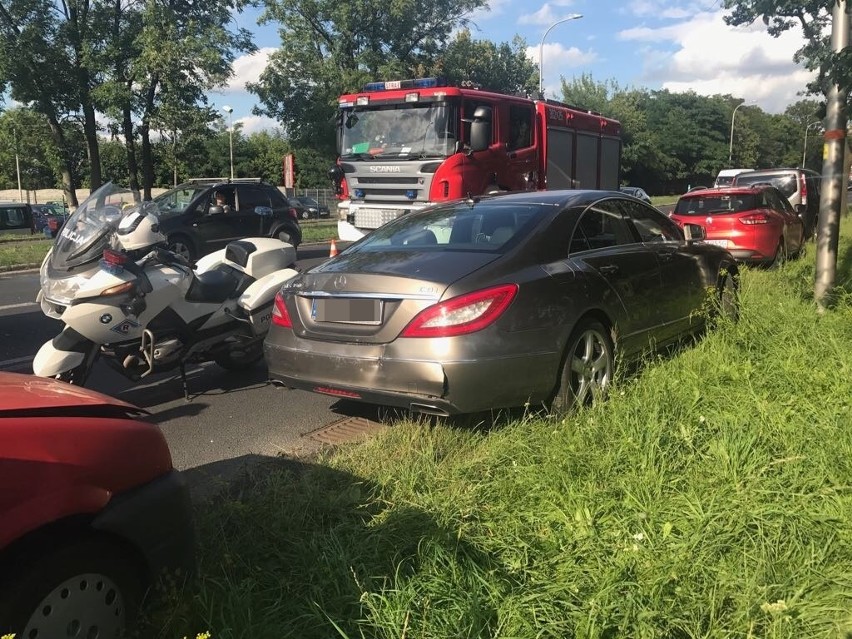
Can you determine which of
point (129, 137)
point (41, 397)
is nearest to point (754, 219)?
point (41, 397)

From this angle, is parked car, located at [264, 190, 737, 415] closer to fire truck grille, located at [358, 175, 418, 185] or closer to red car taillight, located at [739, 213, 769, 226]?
fire truck grille, located at [358, 175, 418, 185]

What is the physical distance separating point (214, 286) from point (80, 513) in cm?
→ 384

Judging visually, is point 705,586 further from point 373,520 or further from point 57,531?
point 57,531

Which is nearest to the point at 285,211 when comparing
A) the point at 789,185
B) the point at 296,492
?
the point at 789,185

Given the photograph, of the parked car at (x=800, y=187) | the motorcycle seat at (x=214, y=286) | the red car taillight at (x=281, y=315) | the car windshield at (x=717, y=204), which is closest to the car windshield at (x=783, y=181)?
the parked car at (x=800, y=187)

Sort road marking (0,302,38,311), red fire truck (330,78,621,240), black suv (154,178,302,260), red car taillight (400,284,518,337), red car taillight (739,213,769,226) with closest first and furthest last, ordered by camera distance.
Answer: red car taillight (400,284,518,337), road marking (0,302,38,311), red fire truck (330,78,621,240), red car taillight (739,213,769,226), black suv (154,178,302,260)

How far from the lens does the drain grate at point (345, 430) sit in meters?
4.61

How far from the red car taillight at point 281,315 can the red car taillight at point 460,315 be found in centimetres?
99

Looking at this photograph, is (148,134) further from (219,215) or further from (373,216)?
(373,216)

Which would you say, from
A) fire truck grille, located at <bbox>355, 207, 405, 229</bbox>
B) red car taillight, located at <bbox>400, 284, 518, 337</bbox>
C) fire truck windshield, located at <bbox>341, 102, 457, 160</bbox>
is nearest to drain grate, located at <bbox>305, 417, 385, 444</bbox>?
red car taillight, located at <bbox>400, 284, 518, 337</bbox>

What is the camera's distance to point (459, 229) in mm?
4898

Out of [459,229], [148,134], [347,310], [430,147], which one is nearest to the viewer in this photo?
[347,310]

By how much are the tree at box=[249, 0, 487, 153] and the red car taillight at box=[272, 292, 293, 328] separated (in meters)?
26.1

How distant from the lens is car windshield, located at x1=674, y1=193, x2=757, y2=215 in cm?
1170
